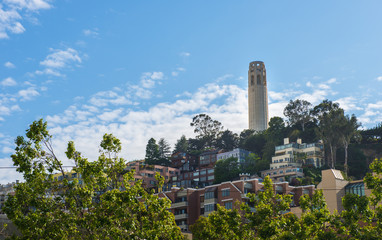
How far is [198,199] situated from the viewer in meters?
80.1

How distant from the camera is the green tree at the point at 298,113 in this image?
117m

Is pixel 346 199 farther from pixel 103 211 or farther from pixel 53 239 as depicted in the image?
pixel 53 239

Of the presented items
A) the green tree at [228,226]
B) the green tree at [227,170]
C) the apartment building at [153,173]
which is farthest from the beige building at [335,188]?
the apartment building at [153,173]

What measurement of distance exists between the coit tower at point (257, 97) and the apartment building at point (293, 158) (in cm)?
4893

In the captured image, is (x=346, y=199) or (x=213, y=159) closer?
(x=346, y=199)

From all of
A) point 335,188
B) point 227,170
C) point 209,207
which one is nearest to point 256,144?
point 227,170

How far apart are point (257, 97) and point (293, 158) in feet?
190

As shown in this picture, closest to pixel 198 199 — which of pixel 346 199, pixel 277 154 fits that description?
pixel 277 154

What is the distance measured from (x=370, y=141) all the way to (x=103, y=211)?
100778mm

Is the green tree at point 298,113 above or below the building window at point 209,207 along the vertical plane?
above

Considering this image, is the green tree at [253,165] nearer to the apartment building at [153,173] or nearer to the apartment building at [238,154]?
the apartment building at [238,154]

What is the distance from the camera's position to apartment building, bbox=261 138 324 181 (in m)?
100

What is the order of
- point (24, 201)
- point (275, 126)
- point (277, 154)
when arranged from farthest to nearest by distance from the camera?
point (275, 126), point (277, 154), point (24, 201)

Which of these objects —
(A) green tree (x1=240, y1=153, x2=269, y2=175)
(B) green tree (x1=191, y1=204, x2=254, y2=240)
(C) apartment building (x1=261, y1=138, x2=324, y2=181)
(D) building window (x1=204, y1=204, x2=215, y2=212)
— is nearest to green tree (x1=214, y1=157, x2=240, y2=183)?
(A) green tree (x1=240, y1=153, x2=269, y2=175)
